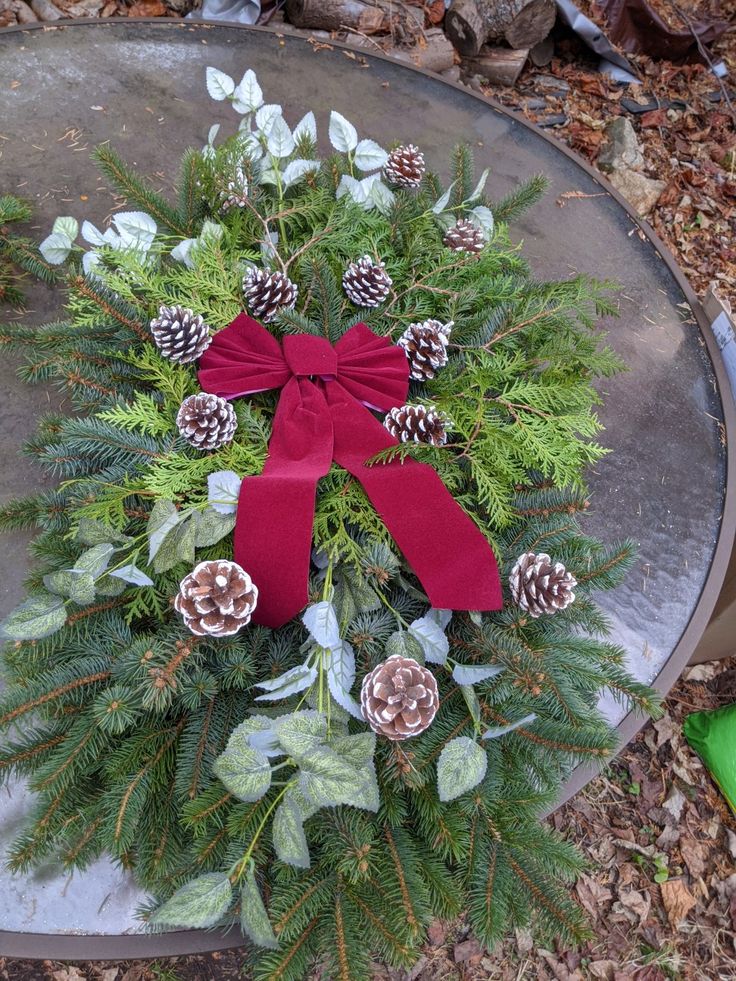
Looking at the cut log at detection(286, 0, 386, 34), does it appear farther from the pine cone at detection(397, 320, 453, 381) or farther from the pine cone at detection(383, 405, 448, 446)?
the pine cone at detection(383, 405, 448, 446)

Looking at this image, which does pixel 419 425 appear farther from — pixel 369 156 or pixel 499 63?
pixel 499 63

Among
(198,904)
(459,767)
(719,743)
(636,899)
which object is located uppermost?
(459,767)

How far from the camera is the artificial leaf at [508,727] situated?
74 cm

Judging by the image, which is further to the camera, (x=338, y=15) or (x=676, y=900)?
(x=338, y=15)

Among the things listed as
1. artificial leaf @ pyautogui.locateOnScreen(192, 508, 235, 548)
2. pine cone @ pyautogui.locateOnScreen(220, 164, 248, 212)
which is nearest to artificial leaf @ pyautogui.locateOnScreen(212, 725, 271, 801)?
artificial leaf @ pyautogui.locateOnScreen(192, 508, 235, 548)

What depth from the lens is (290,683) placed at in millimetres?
774

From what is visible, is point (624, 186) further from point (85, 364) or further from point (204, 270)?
point (85, 364)

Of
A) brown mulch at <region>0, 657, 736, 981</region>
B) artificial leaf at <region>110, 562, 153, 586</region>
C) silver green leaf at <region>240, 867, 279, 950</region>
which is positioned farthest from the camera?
brown mulch at <region>0, 657, 736, 981</region>

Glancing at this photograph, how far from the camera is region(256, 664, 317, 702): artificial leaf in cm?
75

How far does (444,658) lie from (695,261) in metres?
2.38

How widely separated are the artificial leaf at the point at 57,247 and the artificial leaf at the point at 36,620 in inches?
21.7

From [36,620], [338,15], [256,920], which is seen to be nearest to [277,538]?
[36,620]

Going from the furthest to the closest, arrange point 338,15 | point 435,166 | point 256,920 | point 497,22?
point 497,22, point 338,15, point 435,166, point 256,920

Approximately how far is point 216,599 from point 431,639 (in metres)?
0.25
